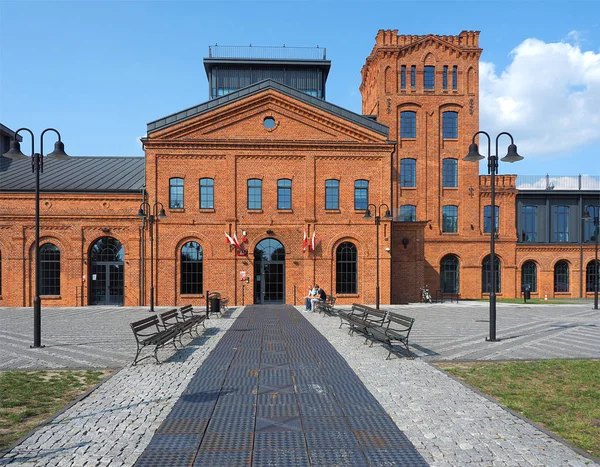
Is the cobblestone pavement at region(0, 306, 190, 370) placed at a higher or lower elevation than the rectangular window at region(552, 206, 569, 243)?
lower

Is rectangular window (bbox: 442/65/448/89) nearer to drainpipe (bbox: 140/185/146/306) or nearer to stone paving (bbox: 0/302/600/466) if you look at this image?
drainpipe (bbox: 140/185/146/306)

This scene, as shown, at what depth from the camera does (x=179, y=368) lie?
34.3 ft

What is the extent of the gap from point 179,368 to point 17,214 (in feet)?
69.1

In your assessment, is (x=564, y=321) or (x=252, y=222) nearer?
(x=564, y=321)

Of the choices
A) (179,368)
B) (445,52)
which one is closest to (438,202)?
(445,52)

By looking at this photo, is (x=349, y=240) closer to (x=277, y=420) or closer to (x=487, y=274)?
(x=487, y=274)

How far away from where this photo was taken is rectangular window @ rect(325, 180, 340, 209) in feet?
90.9

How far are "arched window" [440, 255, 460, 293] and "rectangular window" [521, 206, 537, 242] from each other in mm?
6732

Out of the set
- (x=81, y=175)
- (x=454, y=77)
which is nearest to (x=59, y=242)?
(x=81, y=175)

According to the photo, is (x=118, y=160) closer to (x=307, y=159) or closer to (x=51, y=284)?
(x=51, y=284)

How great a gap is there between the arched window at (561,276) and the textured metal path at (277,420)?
30833 millimetres

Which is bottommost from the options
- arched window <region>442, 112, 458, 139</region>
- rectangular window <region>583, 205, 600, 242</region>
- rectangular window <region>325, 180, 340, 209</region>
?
rectangular window <region>583, 205, 600, 242</region>

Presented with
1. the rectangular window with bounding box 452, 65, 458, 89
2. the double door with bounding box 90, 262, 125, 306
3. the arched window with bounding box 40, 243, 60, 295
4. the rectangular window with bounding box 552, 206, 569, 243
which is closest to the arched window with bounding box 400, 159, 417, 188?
the rectangular window with bounding box 452, 65, 458, 89

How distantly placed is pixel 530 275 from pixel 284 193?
20.7 meters
